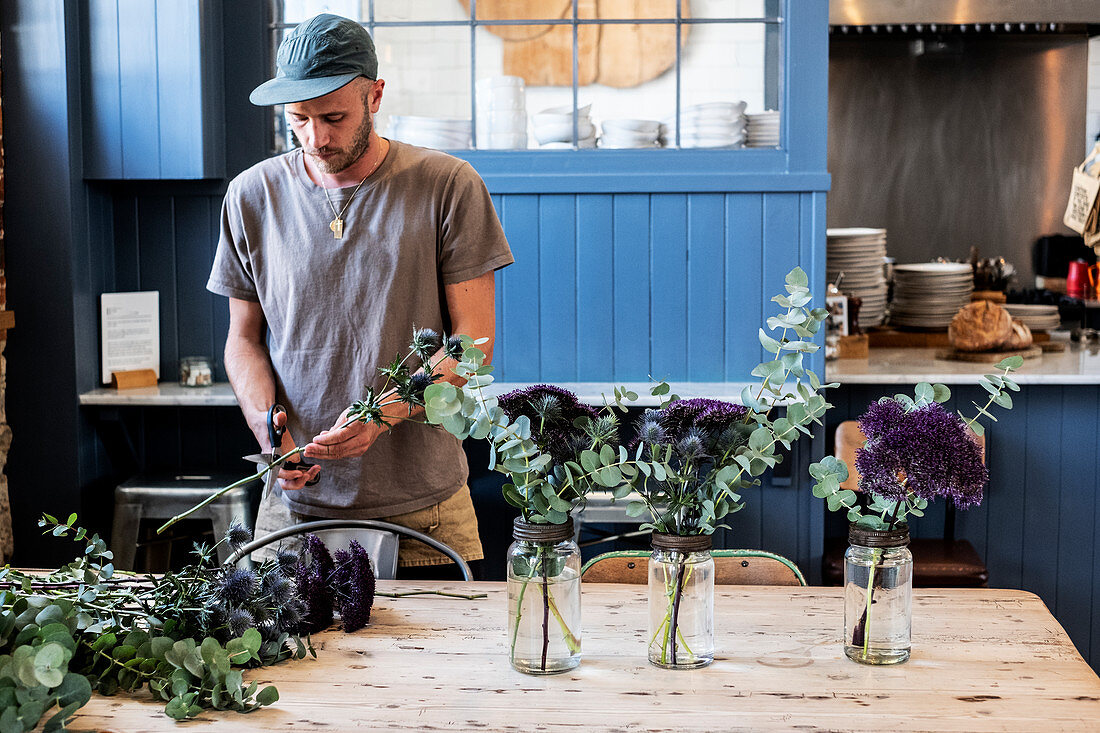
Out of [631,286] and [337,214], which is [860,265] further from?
[337,214]

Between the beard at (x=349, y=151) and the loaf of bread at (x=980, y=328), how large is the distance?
7.45 feet

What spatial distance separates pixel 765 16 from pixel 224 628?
2549 mm

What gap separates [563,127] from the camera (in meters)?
3.47

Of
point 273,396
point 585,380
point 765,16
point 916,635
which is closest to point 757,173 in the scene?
point 765,16

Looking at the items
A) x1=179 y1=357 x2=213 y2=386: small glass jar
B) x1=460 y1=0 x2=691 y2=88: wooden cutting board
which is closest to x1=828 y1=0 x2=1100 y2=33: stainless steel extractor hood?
x1=460 y1=0 x2=691 y2=88: wooden cutting board

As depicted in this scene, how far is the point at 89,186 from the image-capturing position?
11.3ft

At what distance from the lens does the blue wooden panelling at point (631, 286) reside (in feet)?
11.2

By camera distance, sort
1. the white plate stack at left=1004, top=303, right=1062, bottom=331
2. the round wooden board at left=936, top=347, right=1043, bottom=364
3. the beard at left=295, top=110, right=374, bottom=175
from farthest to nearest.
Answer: the white plate stack at left=1004, top=303, right=1062, bottom=331 < the round wooden board at left=936, top=347, right=1043, bottom=364 < the beard at left=295, top=110, right=374, bottom=175

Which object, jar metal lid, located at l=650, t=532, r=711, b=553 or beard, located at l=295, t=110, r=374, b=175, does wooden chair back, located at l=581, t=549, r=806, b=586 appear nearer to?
jar metal lid, located at l=650, t=532, r=711, b=553

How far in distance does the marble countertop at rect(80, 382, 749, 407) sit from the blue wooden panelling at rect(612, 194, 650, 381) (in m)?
0.07

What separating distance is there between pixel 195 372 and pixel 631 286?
4.40 ft

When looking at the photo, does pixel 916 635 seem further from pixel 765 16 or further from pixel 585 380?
pixel 765 16

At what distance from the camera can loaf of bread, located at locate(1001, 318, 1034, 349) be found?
3.83 meters

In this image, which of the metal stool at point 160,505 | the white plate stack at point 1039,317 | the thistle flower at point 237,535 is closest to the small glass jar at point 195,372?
the metal stool at point 160,505
